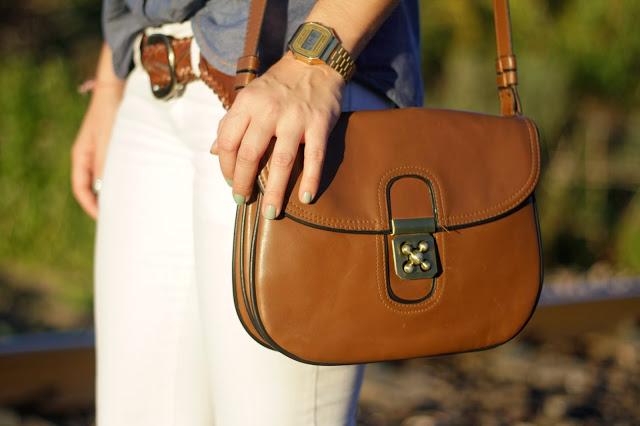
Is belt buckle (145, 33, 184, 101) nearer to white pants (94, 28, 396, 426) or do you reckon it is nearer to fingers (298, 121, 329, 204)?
white pants (94, 28, 396, 426)

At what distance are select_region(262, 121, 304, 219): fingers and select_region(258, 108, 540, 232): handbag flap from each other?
0.02m

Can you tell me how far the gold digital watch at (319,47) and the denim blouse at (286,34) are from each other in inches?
4.5

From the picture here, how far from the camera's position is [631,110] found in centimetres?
715

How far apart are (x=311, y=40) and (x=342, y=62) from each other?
6cm

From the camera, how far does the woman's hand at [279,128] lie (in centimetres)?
109

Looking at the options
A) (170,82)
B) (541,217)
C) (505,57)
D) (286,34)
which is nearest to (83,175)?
(170,82)

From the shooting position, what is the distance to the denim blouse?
4.17 feet

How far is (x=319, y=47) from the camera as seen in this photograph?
3.76 feet

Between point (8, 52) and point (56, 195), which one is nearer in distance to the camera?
point (56, 195)

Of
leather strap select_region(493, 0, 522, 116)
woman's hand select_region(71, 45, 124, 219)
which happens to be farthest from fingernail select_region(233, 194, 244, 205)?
woman's hand select_region(71, 45, 124, 219)

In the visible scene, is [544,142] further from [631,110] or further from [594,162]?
[631,110]

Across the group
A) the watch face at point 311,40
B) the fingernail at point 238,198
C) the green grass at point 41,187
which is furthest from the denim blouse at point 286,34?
the green grass at point 41,187

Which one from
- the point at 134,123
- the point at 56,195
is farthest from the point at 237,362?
the point at 56,195

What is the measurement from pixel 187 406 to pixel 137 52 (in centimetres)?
67
